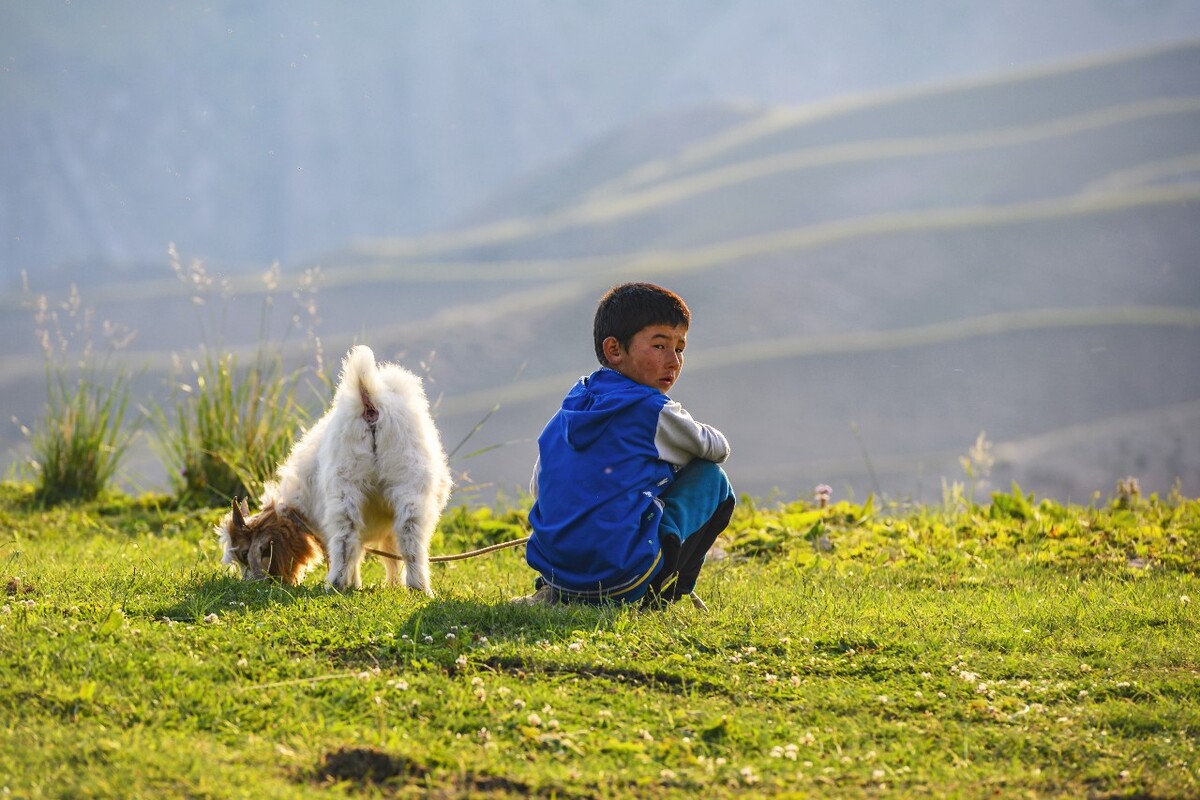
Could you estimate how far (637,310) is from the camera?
5496mm

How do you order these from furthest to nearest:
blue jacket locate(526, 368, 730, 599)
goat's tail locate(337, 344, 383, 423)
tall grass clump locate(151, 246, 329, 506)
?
tall grass clump locate(151, 246, 329, 506), goat's tail locate(337, 344, 383, 423), blue jacket locate(526, 368, 730, 599)

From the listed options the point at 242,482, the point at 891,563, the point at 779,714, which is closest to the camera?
the point at 779,714

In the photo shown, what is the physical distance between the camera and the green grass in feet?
12.0

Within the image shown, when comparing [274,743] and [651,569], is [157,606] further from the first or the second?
[651,569]

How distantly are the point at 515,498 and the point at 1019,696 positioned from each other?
18.7 feet

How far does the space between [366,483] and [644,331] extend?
5.14ft

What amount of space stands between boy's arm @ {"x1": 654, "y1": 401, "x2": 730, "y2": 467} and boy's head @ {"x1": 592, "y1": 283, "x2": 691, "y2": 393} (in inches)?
8.7

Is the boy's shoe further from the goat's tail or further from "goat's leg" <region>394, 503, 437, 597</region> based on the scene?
the goat's tail

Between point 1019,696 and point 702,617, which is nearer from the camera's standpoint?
point 1019,696

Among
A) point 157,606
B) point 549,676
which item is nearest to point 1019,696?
point 549,676

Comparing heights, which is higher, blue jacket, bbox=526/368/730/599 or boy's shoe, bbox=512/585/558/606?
blue jacket, bbox=526/368/730/599

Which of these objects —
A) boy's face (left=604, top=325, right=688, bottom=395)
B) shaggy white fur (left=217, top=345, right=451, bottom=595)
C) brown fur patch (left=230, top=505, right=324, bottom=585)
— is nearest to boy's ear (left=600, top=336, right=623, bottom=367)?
boy's face (left=604, top=325, right=688, bottom=395)

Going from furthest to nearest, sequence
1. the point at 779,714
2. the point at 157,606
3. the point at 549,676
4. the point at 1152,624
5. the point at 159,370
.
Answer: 1. the point at 159,370
2. the point at 1152,624
3. the point at 157,606
4. the point at 549,676
5. the point at 779,714

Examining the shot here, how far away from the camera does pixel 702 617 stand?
5371 millimetres
